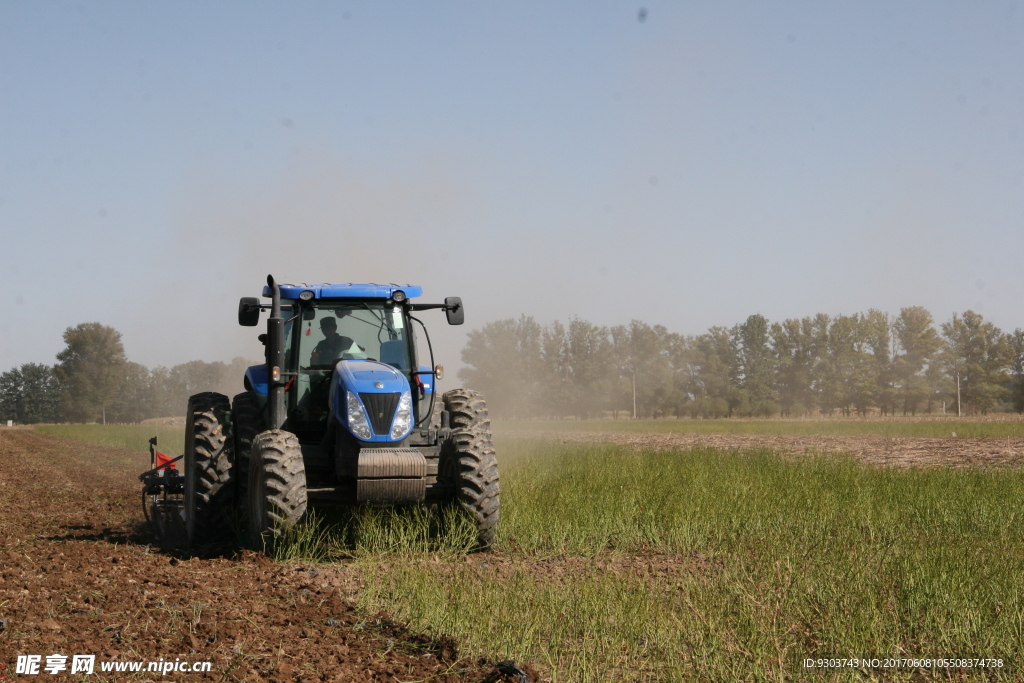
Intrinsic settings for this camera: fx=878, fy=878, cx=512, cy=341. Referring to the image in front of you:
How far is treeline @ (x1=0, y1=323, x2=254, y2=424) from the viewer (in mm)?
91375

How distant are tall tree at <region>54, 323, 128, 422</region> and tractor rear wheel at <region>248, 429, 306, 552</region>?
92866mm

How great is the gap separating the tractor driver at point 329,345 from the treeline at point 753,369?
62.4 m

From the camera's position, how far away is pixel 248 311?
8508mm

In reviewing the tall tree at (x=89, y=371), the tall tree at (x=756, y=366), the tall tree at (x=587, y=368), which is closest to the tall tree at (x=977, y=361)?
the tall tree at (x=756, y=366)

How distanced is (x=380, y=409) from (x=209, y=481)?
6.43 ft

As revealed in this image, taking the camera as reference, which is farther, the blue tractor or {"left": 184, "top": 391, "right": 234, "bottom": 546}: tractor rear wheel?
{"left": 184, "top": 391, "right": 234, "bottom": 546}: tractor rear wheel

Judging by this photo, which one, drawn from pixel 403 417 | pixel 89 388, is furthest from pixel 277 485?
pixel 89 388

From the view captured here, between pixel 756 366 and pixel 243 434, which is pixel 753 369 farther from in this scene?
pixel 243 434

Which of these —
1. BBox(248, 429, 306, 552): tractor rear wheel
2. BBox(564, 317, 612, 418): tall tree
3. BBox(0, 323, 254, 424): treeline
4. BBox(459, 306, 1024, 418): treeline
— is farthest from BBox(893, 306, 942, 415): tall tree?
BBox(248, 429, 306, 552): tractor rear wheel

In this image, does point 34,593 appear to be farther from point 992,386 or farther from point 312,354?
point 992,386

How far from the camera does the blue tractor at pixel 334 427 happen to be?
7.38 metres

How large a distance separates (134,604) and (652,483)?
290 inches

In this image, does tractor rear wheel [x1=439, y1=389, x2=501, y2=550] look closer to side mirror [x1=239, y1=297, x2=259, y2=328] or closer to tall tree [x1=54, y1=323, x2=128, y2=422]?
side mirror [x1=239, y1=297, x2=259, y2=328]

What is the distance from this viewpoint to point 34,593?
6.09 metres
